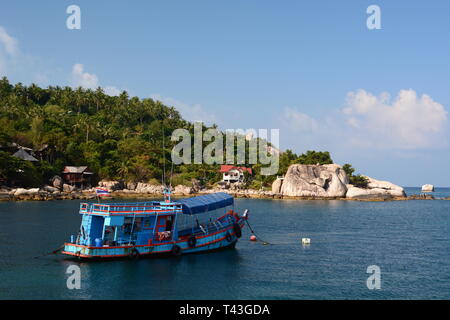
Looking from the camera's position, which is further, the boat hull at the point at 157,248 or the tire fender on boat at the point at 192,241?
the tire fender on boat at the point at 192,241

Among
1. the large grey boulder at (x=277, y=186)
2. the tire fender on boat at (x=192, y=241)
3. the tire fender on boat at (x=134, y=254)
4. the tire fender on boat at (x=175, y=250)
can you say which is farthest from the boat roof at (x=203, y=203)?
the large grey boulder at (x=277, y=186)

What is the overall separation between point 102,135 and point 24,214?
62.1 meters

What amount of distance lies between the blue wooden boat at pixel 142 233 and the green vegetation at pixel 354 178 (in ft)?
285

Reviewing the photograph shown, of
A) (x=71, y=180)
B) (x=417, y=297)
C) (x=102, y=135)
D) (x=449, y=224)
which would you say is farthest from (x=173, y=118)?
(x=417, y=297)

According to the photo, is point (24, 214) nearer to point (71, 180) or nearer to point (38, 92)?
point (71, 180)

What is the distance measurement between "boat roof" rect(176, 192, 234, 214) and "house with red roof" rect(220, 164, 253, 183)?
3247 inches

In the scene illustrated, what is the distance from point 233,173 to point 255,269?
3633 inches

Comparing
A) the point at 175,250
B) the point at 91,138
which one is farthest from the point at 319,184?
the point at 175,250

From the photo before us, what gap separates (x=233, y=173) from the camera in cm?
12250

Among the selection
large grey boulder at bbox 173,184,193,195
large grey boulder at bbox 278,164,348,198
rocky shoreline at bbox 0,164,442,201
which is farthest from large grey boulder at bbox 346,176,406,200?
large grey boulder at bbox 173,184,193,195

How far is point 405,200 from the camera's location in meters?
113

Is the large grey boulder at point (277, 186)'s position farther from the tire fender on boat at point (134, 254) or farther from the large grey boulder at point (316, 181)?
the tire fender on boat at point (134, 254)

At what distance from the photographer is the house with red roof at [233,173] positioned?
121562 millimetres

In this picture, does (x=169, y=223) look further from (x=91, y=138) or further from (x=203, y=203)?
(x=91, y=138)
